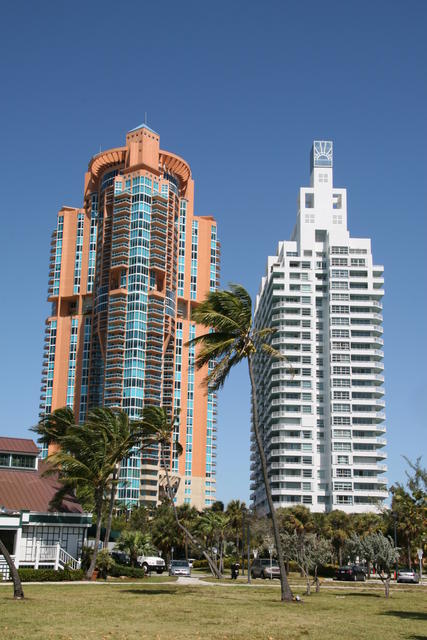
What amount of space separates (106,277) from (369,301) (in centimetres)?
5951

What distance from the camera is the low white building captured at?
47103 mm

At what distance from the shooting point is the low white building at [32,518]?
4710 cm

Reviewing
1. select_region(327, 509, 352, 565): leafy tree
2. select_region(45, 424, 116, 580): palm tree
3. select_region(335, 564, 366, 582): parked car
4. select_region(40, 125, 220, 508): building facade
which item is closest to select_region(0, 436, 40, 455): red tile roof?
select_region(45, 424, 116, 580): palm tree

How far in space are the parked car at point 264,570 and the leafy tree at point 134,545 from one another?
32.9 feet

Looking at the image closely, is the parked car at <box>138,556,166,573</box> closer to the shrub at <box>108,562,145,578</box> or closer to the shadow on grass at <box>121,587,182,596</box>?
the shrub at <box>108,562,145,578</box>

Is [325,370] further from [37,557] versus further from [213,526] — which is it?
[37,557]

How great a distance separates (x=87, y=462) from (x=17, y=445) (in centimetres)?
914

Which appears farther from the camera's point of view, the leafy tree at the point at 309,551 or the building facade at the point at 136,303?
the building facade at the point at 136,303

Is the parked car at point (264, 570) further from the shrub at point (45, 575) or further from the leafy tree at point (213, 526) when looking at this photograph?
the shrub at point (45, 575)

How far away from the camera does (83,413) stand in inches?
6407

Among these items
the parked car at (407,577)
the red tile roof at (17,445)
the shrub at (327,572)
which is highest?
the red tile roof at (17,445)

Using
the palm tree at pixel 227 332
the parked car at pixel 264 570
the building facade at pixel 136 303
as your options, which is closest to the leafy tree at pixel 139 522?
the parked car at pixel 264 570

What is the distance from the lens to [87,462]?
49594 mm

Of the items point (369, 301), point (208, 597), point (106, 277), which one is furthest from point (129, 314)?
point (208, 597)
